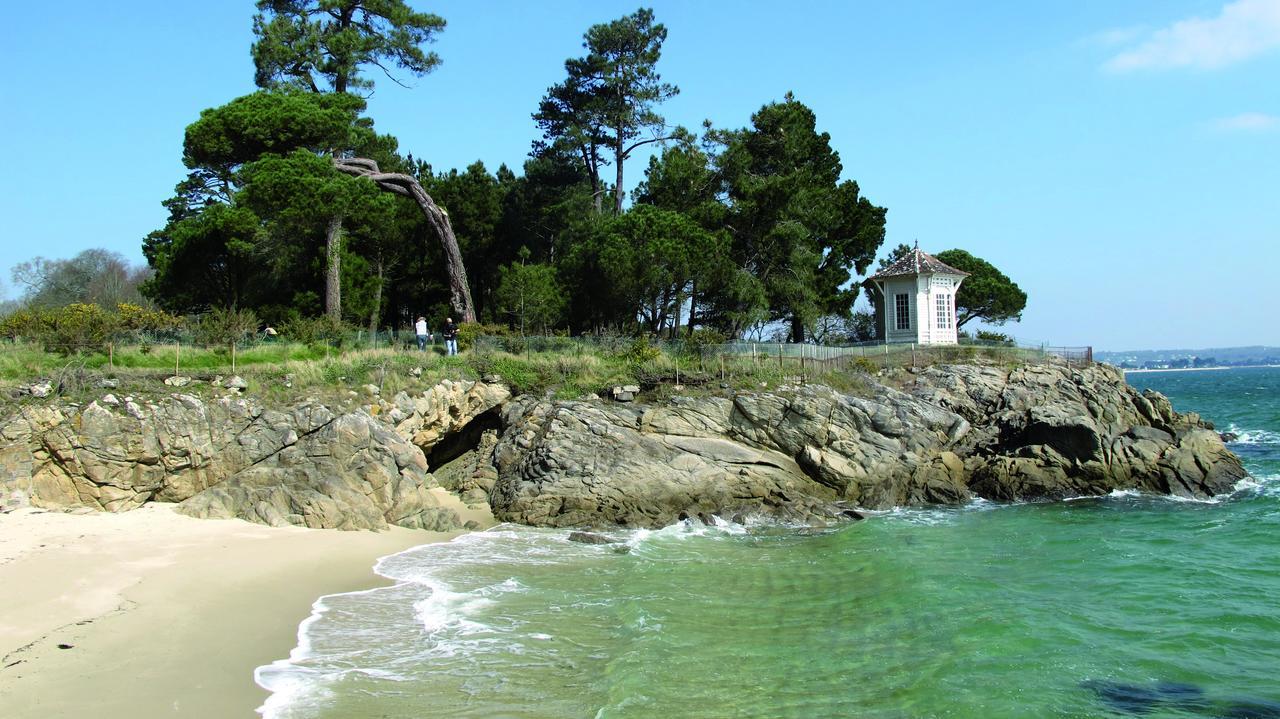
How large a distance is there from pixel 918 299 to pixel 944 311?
6.29 ft

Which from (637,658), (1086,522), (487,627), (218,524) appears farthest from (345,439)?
(1086,522)

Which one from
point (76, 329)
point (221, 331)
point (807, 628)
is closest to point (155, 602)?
point (807, 628)

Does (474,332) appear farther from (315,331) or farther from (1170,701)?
(1170,701)

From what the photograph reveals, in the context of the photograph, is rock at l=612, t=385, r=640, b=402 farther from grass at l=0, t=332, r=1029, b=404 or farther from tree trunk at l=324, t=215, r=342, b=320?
tree trunk at l=324, t=215, r=342, b=320

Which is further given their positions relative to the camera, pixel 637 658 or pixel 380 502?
pixel 380 502

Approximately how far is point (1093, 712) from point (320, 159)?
87.8ft

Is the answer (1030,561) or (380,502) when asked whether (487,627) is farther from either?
(1030,561)

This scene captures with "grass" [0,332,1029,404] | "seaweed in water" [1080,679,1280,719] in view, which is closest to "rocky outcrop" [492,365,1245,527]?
"grass" [0,332,1029,404]

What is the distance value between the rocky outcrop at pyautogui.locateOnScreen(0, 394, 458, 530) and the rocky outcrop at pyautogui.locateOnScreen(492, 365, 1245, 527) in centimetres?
339

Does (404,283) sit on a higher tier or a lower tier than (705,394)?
higher

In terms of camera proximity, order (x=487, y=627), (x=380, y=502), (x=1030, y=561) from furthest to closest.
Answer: (x=380, y=502)
(x=1030, y=561)
(x=487, y=627)

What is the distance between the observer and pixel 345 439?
842 inches

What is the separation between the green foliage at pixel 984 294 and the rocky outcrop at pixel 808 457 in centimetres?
2531

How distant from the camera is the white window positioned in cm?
4025
